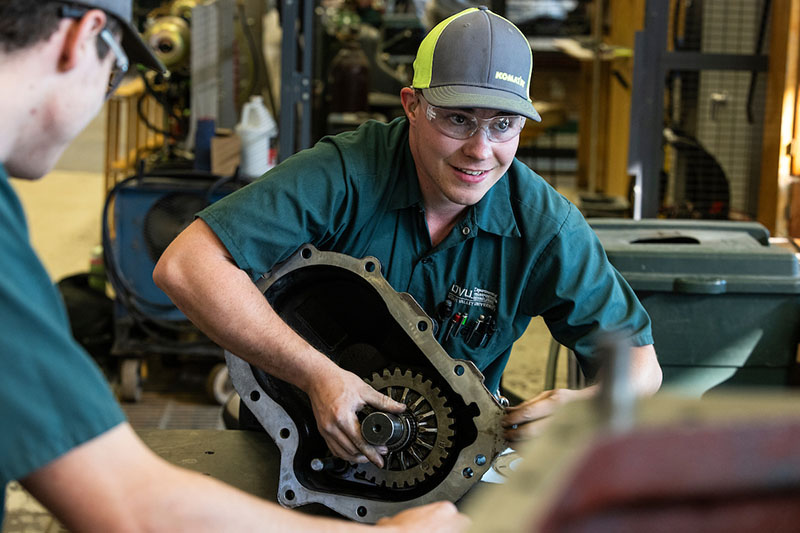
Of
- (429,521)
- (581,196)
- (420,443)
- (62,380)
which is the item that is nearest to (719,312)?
(420,443)

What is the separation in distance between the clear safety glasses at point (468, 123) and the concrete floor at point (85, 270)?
91 centimetres

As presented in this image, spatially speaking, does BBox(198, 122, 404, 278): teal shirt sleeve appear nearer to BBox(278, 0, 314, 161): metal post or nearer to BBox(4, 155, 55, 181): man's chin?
BBox(4, 155, 55, 181): man's chin

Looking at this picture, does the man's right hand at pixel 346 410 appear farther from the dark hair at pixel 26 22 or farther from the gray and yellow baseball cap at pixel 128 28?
the dark hair at pixel 26 22

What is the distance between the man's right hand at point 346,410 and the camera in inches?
57.8

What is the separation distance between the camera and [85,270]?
5.29 metres

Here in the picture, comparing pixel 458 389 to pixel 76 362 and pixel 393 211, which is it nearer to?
pixel 393 211

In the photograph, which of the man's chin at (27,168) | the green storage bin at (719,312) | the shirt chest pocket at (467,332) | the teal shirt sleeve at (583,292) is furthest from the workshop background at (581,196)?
the man's chin at (27,168)

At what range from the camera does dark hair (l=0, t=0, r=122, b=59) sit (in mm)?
898

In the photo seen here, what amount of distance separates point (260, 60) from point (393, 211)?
8.72ft

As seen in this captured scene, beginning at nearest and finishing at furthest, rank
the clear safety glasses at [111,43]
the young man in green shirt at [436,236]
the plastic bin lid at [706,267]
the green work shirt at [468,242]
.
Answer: the clear safety glasses at [111,43], the young man in green shirt at [436,236], the green work shirt at [468,242], the plastic bin lid at [706,267]

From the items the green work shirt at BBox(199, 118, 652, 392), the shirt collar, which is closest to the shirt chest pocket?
the green work shirt at BBox(199, 118, 652, 392)

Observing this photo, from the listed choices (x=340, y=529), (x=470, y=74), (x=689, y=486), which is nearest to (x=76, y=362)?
(x=340, y=529)

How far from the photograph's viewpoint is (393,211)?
175cm

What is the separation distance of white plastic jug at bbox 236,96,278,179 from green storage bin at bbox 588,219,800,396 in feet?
5.37
